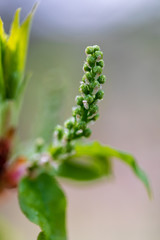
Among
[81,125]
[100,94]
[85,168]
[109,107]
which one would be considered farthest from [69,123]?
[109,107]

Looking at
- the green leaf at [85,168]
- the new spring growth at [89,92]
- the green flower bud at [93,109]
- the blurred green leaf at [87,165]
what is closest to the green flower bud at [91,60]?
the new spring growth at [89,92]

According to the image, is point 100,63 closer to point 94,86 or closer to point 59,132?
point 94,86

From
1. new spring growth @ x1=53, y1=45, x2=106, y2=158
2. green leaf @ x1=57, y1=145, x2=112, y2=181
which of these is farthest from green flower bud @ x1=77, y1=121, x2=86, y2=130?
green leaf @ x1=57, y1=145, x2=112, y2=181

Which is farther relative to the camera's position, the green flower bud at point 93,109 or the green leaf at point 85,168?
the green leaf at point 85,168

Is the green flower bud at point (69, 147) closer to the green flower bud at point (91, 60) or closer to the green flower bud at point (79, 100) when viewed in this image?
the green flower bud at point (79, 100)

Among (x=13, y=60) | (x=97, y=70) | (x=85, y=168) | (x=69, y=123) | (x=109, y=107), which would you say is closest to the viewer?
(x=97, y=70)
